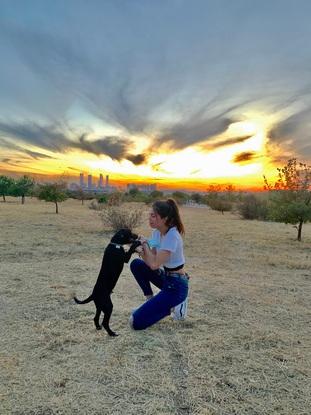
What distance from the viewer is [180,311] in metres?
4.57

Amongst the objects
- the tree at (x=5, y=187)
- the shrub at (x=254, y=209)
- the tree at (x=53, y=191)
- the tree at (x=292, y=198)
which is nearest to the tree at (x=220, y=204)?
the shrub at (x=254, y=209)

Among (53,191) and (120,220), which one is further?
(53,191)

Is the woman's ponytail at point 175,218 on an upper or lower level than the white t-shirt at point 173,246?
upper

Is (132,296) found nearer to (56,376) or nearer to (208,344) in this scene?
(208,344)

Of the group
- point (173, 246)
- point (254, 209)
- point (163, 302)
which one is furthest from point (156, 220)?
point (254, 209)

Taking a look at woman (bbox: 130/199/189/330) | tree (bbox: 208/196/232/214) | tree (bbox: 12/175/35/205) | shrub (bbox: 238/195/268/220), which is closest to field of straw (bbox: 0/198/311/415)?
woman (bbox: 130/199/189/330)

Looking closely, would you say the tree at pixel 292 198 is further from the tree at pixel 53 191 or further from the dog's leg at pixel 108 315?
the tree at pixel 53 191

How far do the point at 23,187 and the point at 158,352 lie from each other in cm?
5188

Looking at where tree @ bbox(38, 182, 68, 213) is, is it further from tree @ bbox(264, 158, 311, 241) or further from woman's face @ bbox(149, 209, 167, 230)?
woman's face @ bbox(149, 209, 167, 230)

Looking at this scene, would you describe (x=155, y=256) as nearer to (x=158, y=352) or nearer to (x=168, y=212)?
(x=168, y=212)

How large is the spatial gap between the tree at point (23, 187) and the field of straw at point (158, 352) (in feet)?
154

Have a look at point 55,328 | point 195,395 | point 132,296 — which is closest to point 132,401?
point 195,395

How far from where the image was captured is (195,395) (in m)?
2.97

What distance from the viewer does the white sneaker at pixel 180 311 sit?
4.54 meters
